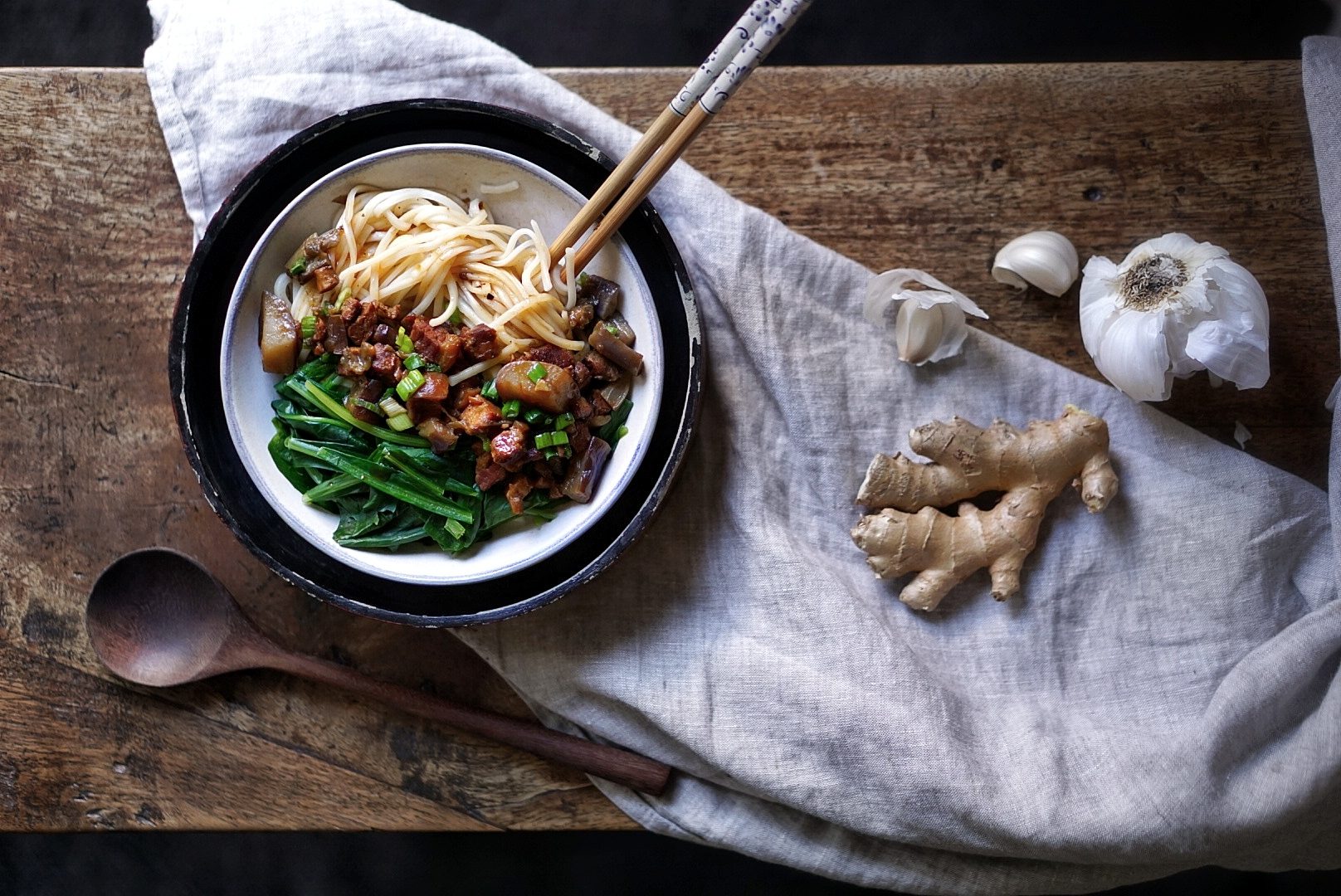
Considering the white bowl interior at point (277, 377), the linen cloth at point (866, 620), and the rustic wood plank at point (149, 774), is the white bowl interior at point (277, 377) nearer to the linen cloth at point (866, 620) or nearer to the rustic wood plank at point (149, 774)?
the linen cloth at point (866, 620)

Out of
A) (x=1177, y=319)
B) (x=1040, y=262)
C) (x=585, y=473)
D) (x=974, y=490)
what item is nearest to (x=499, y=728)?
(x=585, y=473)

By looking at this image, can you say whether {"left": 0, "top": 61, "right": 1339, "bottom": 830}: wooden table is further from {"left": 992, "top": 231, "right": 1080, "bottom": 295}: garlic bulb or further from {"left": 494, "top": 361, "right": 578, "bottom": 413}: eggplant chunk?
{"left": 494, "top": 361, "right": 578, "bottom": 413}: eggplant chunk

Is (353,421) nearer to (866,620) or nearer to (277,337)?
(277,337)

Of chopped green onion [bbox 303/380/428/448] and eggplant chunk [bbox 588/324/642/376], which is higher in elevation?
eggplant chunk [bbox 588/324/642/376]

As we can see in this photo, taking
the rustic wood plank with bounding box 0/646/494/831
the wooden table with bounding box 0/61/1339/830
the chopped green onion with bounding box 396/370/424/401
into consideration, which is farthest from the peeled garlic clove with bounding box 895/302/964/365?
the rustic wood plank with bounding box 0/646/494/831

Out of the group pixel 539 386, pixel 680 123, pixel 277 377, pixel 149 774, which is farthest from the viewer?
pixel 149 774

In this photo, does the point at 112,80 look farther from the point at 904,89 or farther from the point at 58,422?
the point at 904,89
